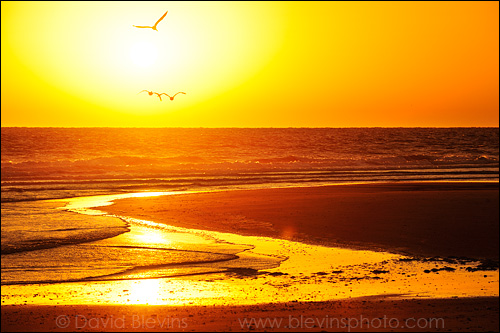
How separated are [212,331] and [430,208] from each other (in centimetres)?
1480

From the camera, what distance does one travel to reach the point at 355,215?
20656mm

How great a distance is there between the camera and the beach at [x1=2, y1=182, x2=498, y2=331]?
29.9 feet

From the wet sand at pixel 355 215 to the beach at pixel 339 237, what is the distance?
0.03m

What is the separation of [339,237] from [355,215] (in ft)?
12.6

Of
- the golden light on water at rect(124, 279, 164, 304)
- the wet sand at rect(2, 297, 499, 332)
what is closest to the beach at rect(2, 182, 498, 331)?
the wet sand at rect(2, 297, 499, 332)

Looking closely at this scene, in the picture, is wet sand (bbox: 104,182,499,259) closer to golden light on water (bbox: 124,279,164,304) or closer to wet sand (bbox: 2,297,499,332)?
wet sand (bbox: 2,297,499,332)

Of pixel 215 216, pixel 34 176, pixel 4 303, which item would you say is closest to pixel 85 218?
pixel 215 216

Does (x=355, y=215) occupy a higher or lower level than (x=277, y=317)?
higher

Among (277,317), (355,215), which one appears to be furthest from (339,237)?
(277,317)

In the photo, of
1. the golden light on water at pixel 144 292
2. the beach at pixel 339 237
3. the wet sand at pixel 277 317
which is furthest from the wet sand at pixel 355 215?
the golden light on water at pixel 144 292

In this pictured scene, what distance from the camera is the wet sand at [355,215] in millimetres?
16219

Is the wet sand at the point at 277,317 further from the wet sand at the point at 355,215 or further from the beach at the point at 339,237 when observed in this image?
the wet sand at the point at 355,215

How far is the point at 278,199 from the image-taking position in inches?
1025

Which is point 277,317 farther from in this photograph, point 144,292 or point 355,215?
point 355,215
